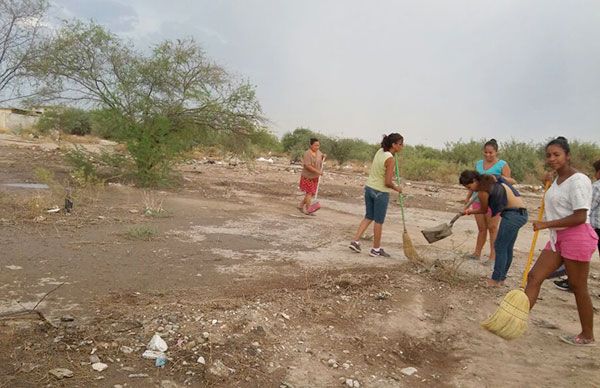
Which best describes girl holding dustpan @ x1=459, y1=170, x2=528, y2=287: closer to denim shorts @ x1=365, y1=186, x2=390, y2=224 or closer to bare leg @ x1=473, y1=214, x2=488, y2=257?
bare leg @ x1=473, y1=214, x2=488, y2=257

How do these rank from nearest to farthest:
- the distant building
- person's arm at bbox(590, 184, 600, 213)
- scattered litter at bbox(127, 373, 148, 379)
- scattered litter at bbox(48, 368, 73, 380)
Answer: scattered litter at bbox(48, 368, 73, 380), scattered litter at bbox(127, 373, 148, 379), person's arm at bbox(590, 184, 600, 213), the distant building

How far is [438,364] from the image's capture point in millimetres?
3994

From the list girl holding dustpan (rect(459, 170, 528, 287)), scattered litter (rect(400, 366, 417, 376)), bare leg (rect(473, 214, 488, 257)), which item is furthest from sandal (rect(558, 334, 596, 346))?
bare leg (rect(473, 214, 488, 257))

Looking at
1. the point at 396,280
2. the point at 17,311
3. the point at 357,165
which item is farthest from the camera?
the point at 357,165

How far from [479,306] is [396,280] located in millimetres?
940

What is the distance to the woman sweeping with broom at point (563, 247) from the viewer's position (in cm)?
401

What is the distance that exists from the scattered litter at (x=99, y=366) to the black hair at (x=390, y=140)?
4.66m

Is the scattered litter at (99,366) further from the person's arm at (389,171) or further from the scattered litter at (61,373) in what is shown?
the person's arm at (389,171)

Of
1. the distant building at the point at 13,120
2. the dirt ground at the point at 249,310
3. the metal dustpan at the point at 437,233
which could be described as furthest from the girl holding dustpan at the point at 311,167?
the distant building at the point at 13,120

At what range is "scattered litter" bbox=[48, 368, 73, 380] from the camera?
305 centimetres

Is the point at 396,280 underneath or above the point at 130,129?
underneath

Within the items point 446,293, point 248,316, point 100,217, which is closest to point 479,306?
point 446,293

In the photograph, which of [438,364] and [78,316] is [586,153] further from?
[78,316]

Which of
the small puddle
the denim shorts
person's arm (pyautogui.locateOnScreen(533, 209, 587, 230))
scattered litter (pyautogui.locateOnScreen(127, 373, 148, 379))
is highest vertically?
person's arm (pyautogui.locateOnScreen(533, 209, 587, 230))
